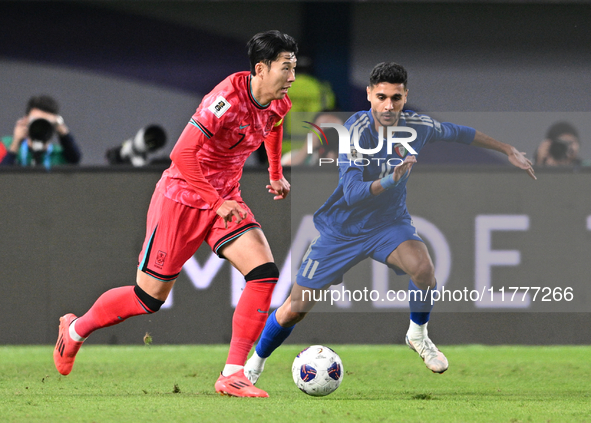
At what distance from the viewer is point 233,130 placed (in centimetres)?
471

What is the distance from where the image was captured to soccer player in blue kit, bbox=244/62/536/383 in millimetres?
4992

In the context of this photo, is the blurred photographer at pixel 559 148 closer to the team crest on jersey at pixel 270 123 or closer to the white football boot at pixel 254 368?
the team crest on jersey at pixel 270 123

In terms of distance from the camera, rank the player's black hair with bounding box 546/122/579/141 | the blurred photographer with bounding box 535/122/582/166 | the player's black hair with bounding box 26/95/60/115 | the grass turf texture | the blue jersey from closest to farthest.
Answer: the grass turf texture < the blue jersey < the blurred photographer with bounding box 535/122/582/166 < the player's black hair with bounding box 26/95/60/115 < the player's black hair with bounding box 546/122/579/141

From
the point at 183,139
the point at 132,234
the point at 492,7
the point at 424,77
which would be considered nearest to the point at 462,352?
the point at 132,234

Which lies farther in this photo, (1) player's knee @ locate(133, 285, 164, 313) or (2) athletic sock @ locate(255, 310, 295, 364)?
(2) athletic sock @ locate(255, 310, 295, 364)

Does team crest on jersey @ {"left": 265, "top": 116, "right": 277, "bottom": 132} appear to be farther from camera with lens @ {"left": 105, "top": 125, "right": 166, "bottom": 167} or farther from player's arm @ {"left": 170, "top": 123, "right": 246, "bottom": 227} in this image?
camera with lens @ {"left": 105, "top": 125, "right": 166, "bottom": 167}

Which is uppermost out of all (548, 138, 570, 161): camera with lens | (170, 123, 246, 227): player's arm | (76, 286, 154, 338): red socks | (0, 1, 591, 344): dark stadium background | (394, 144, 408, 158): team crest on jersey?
(0, 1, 591, 344): dark stadium background

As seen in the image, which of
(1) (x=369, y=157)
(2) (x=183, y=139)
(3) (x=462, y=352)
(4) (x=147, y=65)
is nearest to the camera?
(2) (x=183, y=139)

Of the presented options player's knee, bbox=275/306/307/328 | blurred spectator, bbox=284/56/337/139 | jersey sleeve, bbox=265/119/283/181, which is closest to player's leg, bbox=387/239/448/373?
player's knee, bbox=275/306/307/328

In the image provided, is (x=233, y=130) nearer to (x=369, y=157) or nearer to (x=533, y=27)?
(x=369, y=157)

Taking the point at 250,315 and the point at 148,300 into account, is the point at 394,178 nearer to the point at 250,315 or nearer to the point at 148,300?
the point at 250,315

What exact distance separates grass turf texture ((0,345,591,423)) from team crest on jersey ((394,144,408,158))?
135cm

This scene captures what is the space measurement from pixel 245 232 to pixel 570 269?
3.36 metres

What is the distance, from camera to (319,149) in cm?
634
